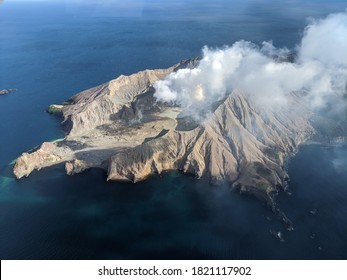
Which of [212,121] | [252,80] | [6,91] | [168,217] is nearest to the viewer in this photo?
[168,217]

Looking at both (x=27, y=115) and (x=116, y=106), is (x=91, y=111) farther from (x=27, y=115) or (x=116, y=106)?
(x=27, y=115)

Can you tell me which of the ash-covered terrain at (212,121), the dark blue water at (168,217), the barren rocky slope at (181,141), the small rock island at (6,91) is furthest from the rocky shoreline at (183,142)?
the small rock island at (6,91)

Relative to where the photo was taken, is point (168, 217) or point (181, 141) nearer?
point (168, 217)

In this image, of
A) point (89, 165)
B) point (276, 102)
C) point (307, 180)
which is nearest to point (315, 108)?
point (276, 102)

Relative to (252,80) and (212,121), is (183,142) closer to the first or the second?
(212,121)

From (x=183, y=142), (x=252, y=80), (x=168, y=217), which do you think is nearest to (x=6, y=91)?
(x=183, y=142)

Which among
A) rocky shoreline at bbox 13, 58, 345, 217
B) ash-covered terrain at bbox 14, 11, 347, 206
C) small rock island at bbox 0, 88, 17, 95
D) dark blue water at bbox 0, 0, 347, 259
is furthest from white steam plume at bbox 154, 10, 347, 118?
small rock island at bbox 0, 88, 17, 95
